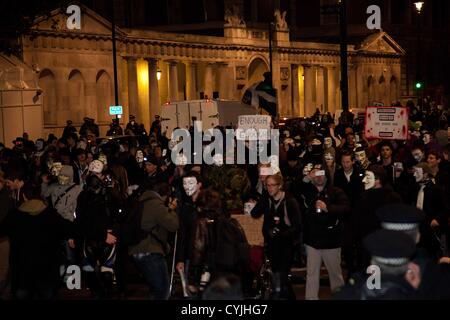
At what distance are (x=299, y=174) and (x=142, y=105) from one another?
3684 cm

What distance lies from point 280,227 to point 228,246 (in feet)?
4.34

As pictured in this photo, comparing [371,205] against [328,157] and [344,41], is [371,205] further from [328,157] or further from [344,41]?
[344,41]

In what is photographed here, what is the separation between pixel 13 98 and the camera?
1464 inches

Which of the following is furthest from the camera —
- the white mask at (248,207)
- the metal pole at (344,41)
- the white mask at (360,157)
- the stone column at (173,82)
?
the stone column at (173,82)

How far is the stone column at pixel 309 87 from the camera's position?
6944 cm

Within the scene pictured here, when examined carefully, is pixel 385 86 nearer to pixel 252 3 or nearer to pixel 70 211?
pixel 252 3

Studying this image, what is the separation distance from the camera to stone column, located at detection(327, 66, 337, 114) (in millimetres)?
72562

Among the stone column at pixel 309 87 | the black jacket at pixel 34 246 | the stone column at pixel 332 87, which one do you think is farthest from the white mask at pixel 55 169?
the stone column at pixel 332 87

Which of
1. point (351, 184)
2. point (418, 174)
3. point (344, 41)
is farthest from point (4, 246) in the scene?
point (344, 41)

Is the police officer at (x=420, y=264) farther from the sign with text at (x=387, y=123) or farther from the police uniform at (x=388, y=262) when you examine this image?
the sign with text at (x=387, y=123)

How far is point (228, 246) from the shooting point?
11156 millimetres

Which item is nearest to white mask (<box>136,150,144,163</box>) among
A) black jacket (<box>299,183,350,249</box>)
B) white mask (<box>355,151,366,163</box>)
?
white mask (<box>355,151,366,163</box>)

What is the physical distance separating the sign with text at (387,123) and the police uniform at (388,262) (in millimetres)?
14724
